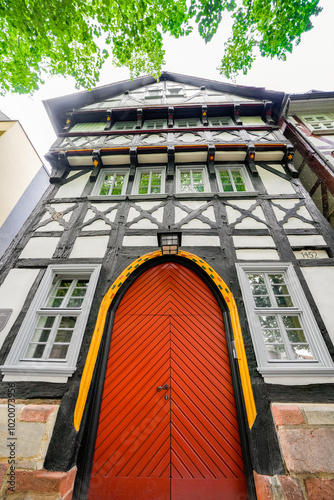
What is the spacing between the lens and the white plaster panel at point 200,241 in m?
5.29

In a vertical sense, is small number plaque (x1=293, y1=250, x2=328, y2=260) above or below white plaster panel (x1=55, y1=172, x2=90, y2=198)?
below

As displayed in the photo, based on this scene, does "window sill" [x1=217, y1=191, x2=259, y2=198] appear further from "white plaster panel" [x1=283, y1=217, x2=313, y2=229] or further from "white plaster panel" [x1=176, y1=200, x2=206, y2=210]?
"white plaster panel" [x1=283, y1=217, x2=313, y2=229]

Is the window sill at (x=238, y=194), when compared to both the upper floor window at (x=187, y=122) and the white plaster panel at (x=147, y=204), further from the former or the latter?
the upper floor window at (x=187, y=122)

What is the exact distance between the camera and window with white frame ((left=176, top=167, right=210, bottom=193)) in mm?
6535

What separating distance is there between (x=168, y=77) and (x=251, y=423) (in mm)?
13716

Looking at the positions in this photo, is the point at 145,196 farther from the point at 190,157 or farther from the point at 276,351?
the point at 276,351

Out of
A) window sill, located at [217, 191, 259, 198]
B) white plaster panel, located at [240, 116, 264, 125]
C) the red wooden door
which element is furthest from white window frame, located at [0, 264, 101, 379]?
white plaster panel, located at [240, 116, 264, 125]

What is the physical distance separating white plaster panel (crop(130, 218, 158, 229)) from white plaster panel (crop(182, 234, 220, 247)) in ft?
2.98

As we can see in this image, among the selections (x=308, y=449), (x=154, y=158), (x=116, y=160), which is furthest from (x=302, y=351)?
(x=116, y=160)

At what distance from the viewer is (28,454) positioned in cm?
305

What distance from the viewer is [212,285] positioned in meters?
4.75

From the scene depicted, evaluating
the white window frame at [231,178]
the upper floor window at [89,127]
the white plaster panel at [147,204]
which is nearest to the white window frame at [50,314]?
the white plaster panel at [147,204]

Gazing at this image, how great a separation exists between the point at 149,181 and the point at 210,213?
7.74ft

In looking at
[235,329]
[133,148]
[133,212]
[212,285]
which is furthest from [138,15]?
[235,329]
